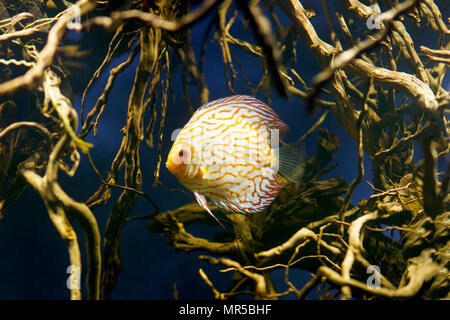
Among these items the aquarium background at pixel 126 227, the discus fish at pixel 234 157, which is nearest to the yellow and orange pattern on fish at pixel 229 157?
the discus fish at pixel 234 157

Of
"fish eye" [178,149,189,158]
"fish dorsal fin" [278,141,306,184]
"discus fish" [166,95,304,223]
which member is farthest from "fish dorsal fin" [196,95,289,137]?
"fish eye" [178,149,189,158]

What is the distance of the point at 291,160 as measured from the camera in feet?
3.87

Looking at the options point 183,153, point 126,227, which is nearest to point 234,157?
point 183,153

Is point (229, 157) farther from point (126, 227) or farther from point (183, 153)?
point (126, 227)

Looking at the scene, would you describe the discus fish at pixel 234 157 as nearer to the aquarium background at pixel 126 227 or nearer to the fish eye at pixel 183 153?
the fish eye at pixel 183 153

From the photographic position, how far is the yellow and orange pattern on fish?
1.10 metres

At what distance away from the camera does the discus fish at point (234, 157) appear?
1.11m

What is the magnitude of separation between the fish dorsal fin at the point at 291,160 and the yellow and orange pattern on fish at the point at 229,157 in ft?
0.12

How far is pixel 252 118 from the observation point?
1.20 m

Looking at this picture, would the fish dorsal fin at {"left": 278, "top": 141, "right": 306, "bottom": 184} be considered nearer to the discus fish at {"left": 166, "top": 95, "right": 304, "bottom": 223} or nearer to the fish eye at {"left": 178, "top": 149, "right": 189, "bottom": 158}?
the discus fish at {"left": 166, "top": 95, "right": 304, "bottom": 223}

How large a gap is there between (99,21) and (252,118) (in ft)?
2.53

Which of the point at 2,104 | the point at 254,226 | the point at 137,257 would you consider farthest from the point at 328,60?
the point at 2,104

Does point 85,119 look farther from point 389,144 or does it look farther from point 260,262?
point 389,144
